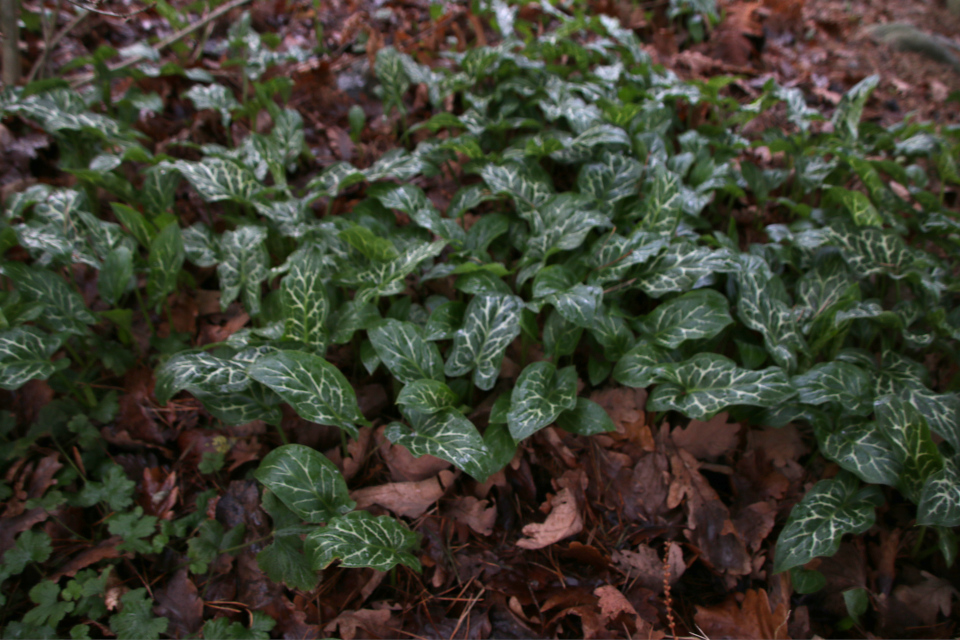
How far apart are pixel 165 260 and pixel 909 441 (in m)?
2.74

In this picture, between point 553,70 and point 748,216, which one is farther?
point 553,70

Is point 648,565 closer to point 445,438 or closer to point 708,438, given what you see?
point 708,438

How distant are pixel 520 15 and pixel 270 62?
1957mm

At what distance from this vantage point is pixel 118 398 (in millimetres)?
2055

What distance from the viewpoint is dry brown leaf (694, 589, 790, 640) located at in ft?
5.15

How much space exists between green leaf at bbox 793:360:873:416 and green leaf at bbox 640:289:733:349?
0.33 metres

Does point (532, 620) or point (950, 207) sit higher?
point (950, 207)

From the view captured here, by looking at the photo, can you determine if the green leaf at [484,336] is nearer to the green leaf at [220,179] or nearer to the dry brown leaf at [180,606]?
the dry brown leaf at [180,606]

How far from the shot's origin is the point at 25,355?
5.92ft

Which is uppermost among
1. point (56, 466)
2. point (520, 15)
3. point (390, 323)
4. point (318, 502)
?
point (520, 15)

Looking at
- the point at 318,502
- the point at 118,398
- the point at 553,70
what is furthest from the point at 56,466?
the point at 553,70

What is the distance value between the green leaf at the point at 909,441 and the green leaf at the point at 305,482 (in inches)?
68.3

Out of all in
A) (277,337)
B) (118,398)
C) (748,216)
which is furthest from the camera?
(748,216)

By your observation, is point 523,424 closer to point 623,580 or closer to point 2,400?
point 623,580
